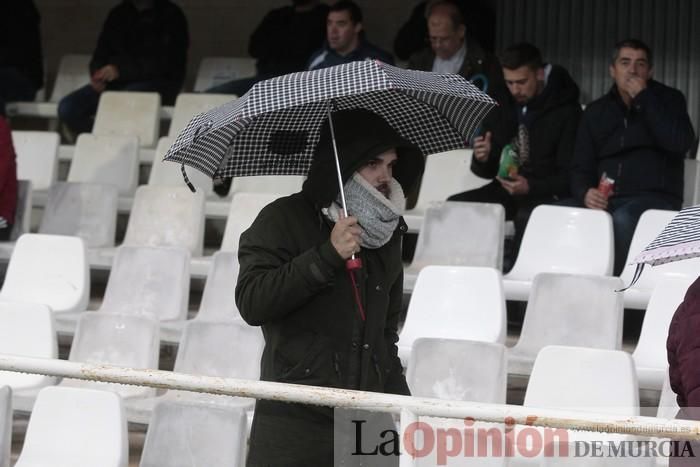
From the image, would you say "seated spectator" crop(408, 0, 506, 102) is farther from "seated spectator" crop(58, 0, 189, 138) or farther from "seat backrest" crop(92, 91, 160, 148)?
"seated spectator" crop(58, 0, 189, 138)

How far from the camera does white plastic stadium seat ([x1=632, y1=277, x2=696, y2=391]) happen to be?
4.36 m

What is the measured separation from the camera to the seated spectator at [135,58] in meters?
7.61

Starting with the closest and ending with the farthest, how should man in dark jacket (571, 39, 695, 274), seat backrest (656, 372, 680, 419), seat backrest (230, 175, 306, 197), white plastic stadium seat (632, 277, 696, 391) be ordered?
seat backrest (656, 372, 680, 419)
white plastic stadium seat (632, 277, 696, 391)
man in dark jacket (571, 39, 695, 274)
seat backrest (230, 175, 306, 197)

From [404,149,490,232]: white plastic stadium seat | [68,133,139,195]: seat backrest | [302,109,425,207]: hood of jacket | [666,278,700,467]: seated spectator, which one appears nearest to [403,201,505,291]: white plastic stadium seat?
[404,149,490,232]: white plastic stadium seat

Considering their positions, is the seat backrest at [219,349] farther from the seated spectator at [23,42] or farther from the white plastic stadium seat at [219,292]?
the seated spectator at [23,42]

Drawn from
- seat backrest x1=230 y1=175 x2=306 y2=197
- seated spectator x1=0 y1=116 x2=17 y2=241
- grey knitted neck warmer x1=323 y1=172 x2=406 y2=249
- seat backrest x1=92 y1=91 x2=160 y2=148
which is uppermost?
seat backrest x1=92 y1=91 x2=160 y2=148

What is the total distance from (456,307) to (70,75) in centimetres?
451

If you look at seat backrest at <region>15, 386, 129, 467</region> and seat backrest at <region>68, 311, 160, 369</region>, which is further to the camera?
seat backrest at <region>68, 311, 160, 369</region>

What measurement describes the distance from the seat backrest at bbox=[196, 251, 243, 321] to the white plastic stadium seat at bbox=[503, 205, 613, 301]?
109 centimetres

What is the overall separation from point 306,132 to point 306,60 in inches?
172

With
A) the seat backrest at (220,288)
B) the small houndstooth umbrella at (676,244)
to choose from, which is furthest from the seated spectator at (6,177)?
the small houndstooth umbrella at (676,244)

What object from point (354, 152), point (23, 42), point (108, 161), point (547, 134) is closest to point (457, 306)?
point (547, 134)

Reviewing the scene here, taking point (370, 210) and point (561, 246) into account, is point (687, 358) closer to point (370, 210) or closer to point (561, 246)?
point (370, 210)

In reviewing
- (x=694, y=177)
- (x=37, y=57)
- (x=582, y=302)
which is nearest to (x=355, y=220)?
(x=582, y=302)
